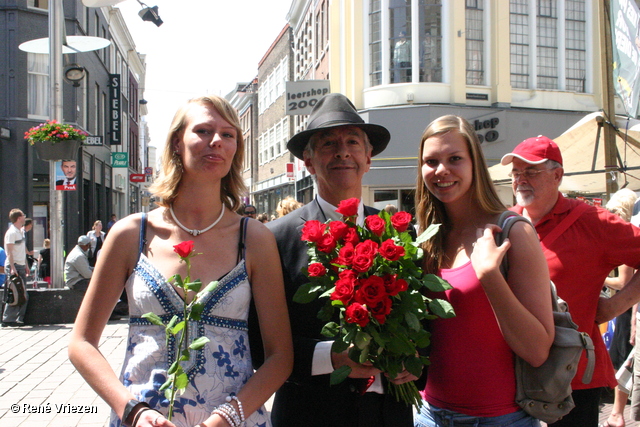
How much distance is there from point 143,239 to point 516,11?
18218 millimetres

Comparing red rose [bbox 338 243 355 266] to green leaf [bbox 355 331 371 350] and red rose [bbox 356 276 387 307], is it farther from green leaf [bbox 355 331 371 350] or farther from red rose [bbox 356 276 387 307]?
green leaf [bbox 355 331 371 350]

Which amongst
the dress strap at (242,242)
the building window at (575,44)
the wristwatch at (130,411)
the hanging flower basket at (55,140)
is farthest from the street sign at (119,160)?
the wristwatch at (130,411)

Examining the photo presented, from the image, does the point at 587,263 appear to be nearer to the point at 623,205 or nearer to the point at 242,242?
the point at 242,242

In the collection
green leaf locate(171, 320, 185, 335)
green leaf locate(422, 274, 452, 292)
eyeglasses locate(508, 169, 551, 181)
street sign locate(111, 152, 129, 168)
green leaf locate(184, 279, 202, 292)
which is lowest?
green leaf locate(171, 320, 185, 335)

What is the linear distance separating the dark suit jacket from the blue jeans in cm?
9

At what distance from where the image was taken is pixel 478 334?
6.59 ft

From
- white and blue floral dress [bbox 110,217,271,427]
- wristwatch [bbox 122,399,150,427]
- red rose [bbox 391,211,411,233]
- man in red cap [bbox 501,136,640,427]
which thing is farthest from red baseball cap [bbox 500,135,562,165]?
wristwatch [bbox 122,399,150,427]

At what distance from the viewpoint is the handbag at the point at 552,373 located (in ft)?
6.34

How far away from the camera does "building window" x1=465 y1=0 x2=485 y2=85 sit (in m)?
17.1

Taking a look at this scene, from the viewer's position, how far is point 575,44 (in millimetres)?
18016

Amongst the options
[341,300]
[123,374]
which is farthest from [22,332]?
[341,300]

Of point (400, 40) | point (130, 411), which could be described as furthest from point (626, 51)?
point (400, 40)

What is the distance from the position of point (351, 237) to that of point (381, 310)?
0.87 ft

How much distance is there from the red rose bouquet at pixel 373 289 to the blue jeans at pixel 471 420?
0.36 metres
